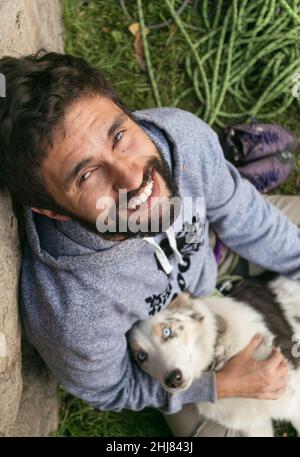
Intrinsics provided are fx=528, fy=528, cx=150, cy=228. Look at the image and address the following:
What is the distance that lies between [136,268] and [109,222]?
276mm

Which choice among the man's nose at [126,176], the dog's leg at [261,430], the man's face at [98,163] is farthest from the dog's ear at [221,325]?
the man's nose at [126,176]

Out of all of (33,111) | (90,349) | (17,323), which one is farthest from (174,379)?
(33,111)

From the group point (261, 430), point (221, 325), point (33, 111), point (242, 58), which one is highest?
point (33, 111)

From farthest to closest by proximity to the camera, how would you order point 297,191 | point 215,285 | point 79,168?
1. point 297,191
2. point 215,285
3. point 79,168

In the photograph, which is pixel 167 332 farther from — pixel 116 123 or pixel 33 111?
pixel 33 111

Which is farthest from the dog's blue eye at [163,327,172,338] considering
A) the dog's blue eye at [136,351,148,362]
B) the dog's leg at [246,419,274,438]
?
the dog's leg at [246,419,274,438]

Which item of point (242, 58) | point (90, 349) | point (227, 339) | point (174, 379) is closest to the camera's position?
point (90, 349)

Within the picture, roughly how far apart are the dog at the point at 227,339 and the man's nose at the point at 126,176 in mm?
671

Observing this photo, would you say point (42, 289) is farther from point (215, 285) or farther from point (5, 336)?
point (215, 285)

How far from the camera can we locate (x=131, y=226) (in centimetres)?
175

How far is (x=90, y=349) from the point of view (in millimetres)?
1870

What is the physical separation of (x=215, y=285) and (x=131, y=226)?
3.04 ft

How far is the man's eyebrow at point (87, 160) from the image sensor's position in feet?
5.23

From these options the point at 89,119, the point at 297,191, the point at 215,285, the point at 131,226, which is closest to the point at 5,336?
the point at 131,226
